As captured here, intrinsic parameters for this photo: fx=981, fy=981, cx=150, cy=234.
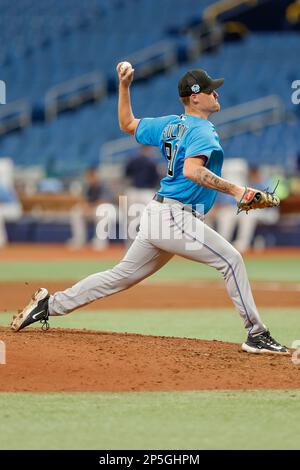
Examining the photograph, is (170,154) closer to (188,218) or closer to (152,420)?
(188,218)

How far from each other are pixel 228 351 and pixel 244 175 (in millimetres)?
15516

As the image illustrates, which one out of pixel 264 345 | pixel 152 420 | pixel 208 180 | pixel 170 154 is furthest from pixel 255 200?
pixel 152 420

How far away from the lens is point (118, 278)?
704cm

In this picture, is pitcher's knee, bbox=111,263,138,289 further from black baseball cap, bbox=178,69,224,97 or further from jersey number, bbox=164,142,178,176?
black baseball cap, bbox=178,69,224,97

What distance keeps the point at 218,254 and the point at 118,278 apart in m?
0.79

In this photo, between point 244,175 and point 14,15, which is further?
point 14,15

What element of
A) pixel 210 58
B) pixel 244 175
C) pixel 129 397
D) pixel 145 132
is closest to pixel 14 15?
pixel 210 58

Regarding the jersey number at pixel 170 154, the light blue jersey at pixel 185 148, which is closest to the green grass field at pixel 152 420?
the light blue jersey at pixel 185 148

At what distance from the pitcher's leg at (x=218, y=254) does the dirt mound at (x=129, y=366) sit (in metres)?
0.35

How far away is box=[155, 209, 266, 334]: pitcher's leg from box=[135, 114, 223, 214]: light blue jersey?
18 centimetres

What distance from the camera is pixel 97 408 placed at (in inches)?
205

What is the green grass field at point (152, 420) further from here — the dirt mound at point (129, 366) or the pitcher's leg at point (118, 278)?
the pitcher's leg at point (118, 278)

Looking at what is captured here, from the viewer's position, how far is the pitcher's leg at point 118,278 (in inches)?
274

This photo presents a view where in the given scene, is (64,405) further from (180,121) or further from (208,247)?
(180,121)
